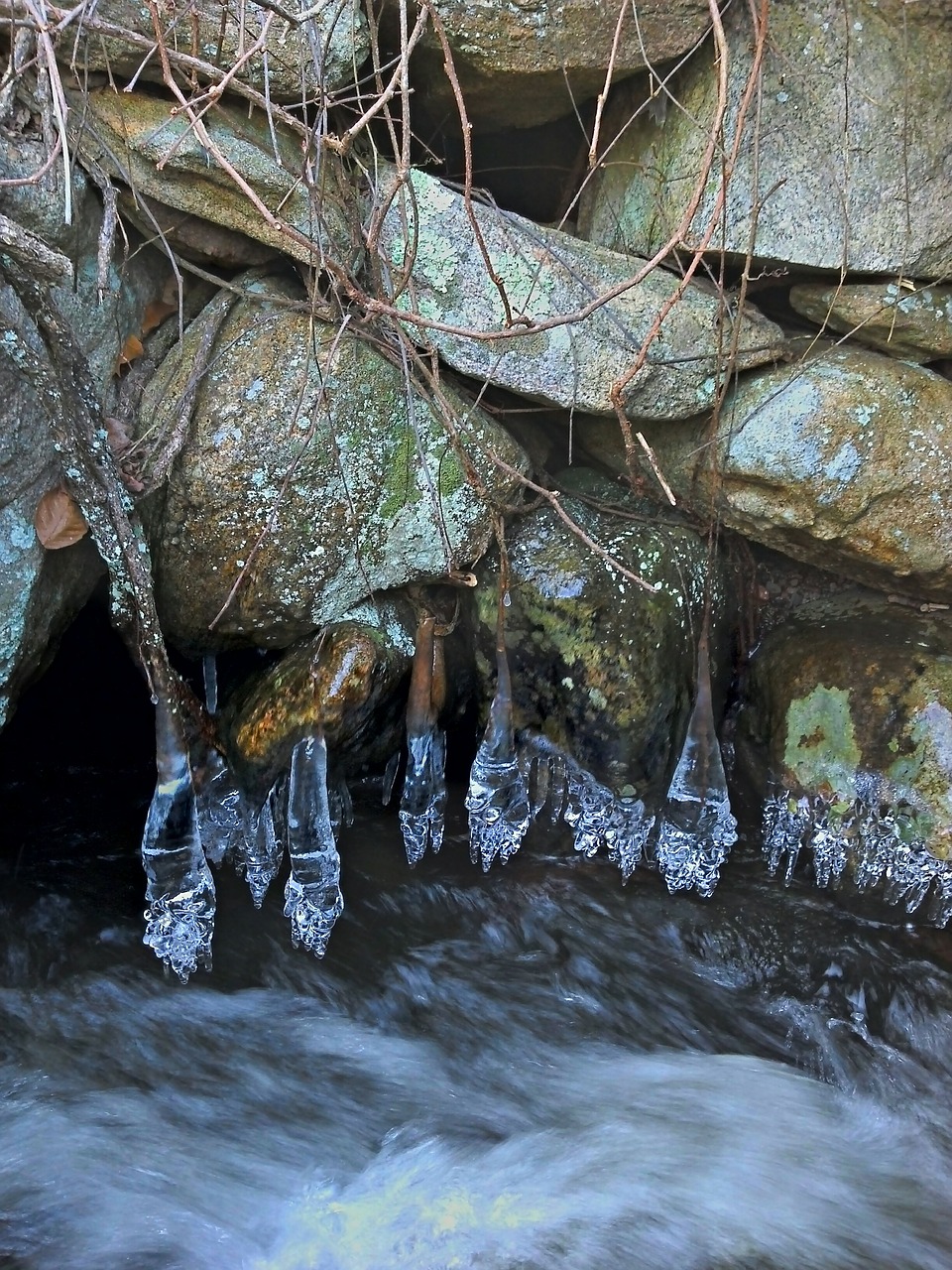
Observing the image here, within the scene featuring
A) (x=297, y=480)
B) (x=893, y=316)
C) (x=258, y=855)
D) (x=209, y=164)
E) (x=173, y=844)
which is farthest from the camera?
(x=258, y=855)

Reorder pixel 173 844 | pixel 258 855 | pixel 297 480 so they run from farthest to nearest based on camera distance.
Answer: pixel 258 855 → pixel 297 480 → pixel 173 844

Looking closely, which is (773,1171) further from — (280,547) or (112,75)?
(112,75)

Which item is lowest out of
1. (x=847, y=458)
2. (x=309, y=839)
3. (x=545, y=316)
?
(x=309, y=839)

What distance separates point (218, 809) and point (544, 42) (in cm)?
248

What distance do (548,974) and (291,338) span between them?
2046 millimetres

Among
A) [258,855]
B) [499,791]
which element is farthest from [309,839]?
[499,791]

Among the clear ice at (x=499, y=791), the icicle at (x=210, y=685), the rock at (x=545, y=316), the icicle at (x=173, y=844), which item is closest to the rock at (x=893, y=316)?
the rock at (x=545, y=316)

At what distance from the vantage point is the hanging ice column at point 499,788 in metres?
3.07

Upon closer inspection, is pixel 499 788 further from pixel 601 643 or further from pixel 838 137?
pixel 838 137

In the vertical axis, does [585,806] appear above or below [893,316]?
below

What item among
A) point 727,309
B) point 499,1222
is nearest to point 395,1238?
point 499,1222

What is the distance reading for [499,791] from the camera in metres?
3.11

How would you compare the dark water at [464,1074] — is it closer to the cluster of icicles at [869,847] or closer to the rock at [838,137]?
the cluster of icicles at [869,847]

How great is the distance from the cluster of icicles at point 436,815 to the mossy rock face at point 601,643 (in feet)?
0.21
